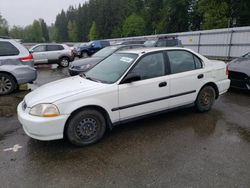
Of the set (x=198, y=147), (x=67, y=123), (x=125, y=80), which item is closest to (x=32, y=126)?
(x=67, y=123)

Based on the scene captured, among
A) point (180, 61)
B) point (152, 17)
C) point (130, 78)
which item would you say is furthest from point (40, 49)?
point (152, 17)

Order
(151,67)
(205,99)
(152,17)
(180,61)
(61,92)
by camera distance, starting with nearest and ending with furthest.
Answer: (61,92) → (151,67) → (180,61) → (205,99) → (152,17)

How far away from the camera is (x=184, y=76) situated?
4.17 m

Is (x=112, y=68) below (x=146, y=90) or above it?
above

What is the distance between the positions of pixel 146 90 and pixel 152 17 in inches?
2466

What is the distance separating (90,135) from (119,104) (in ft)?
2.33

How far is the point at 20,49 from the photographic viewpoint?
657 cm

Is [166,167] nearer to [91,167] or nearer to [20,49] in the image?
[91,167]

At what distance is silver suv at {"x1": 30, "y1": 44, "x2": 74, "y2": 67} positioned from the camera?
1295cm

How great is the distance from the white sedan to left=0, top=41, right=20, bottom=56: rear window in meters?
3.40

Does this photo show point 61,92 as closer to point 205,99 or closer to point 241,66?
point 205,99

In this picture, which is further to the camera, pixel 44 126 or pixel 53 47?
pixel 53 47

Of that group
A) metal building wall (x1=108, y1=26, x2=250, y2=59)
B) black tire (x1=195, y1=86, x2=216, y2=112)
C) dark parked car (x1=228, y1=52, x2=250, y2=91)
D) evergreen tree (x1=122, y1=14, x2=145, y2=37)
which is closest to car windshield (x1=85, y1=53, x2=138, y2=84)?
black tire (x1=195, y1=86, x2=216, y2=112)

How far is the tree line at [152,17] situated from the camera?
3734cm
